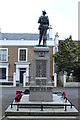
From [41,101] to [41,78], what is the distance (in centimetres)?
118

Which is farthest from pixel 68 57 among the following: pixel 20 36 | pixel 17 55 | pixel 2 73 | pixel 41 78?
pixel 41 78

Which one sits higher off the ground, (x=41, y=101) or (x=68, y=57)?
(x=68, y=57)

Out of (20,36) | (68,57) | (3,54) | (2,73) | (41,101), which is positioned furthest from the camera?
(20,36)

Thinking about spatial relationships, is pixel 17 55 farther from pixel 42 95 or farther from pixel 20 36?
pixel 42 95

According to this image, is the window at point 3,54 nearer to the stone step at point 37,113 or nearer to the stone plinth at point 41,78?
the stone plinth at point 41,78

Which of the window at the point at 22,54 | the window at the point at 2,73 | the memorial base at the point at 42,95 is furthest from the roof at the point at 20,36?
the memorial base at the point at 42,95

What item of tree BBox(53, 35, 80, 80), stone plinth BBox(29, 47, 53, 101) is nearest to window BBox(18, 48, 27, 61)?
tree BBox(53, 35, 80, 80)

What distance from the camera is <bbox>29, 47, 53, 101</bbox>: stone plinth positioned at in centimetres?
1045

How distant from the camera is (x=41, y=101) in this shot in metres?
10.4

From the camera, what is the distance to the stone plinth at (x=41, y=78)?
34.3 feet

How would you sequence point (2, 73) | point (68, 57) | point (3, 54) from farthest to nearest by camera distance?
point (3, 54), point (2, 73), point (68, 57)

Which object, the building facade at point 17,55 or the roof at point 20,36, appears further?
the roof at point 20,36

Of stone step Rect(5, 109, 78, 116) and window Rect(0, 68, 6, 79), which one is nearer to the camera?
stone step Rect(5, 109, 78, 116)

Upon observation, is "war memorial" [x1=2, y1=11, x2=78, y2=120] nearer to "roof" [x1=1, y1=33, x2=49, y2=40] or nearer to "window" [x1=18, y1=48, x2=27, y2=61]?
"window" [x1=18, y1=48, x2=27, y2=61]
